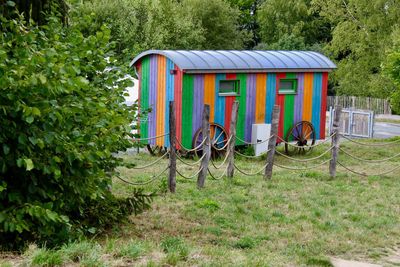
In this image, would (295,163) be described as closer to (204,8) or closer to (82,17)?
(82,17)

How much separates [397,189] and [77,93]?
27.3ft

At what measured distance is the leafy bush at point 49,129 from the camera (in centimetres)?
571

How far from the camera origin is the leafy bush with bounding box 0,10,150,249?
5.71 meters

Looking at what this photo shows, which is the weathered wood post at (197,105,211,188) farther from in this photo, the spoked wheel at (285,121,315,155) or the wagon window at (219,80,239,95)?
the spoked wheel at (285,121,315,155)

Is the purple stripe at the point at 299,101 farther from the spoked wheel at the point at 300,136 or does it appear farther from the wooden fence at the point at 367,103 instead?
the wooden fence at the point at 367,103

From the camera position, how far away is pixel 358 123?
27109mm

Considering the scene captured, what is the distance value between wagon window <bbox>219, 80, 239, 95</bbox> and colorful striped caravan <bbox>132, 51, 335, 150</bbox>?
0.03m

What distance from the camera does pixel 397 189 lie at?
43.1ft

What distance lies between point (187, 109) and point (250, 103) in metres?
2.07

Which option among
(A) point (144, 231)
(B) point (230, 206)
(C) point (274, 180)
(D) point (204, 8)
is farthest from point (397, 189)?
(D) point (204, 8)

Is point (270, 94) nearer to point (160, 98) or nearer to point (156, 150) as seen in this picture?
point (160, 98)

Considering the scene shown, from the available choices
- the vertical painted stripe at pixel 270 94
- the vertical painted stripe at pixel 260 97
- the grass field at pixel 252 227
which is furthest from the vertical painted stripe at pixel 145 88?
the grass field at pixel 252 227

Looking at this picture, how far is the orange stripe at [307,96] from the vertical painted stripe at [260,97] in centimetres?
157

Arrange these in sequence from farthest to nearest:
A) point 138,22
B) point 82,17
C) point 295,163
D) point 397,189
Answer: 1. point 138,22
2. point 295,163
3. point 397,189
4. point 82,17
